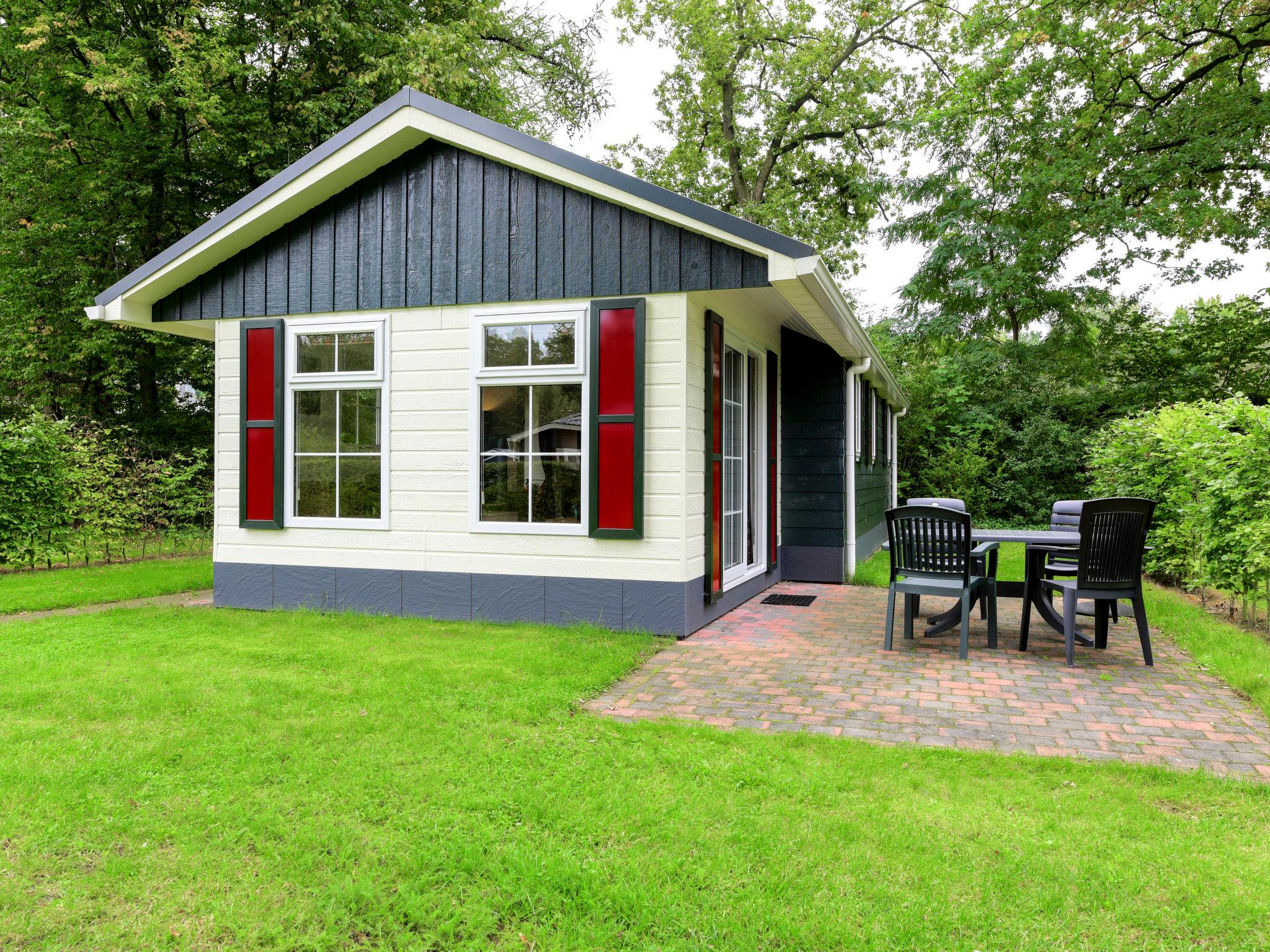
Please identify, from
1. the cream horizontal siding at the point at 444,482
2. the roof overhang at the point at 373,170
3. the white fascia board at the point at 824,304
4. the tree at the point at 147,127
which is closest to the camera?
the white fascia board at the point at 824,304

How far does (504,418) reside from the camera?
19.7 ft

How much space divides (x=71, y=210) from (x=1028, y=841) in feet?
55.5

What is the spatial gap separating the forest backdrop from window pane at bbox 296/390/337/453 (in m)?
4.52

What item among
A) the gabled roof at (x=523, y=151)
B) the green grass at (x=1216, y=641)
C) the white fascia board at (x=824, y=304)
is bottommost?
the green grass at (x=1216, y=641)

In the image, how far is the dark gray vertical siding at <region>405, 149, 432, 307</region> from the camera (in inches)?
244

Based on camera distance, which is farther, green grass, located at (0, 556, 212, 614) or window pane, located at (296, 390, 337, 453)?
green grass, located at (0, 556, 212, 614)

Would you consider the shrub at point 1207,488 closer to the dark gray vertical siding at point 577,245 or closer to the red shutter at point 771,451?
the red shutter at point 771,451

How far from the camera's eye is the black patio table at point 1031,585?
5.41 metres

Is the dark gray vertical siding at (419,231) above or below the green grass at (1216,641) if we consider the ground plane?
above

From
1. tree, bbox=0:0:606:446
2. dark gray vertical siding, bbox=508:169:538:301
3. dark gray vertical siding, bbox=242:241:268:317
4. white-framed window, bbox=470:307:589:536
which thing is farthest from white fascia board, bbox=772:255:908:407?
tree, bbox=0:0:606:446

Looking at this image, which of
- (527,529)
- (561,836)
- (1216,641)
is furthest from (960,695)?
(527,529)

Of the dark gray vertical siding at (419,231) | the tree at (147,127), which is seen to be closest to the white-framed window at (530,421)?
the dark gray vertical siding at (419,231)

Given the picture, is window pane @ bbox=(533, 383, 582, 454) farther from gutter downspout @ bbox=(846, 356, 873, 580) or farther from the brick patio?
gutter downspout @ bbox=(846, 356, 873, 580)

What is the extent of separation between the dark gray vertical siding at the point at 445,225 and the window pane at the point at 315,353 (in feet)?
3.39
